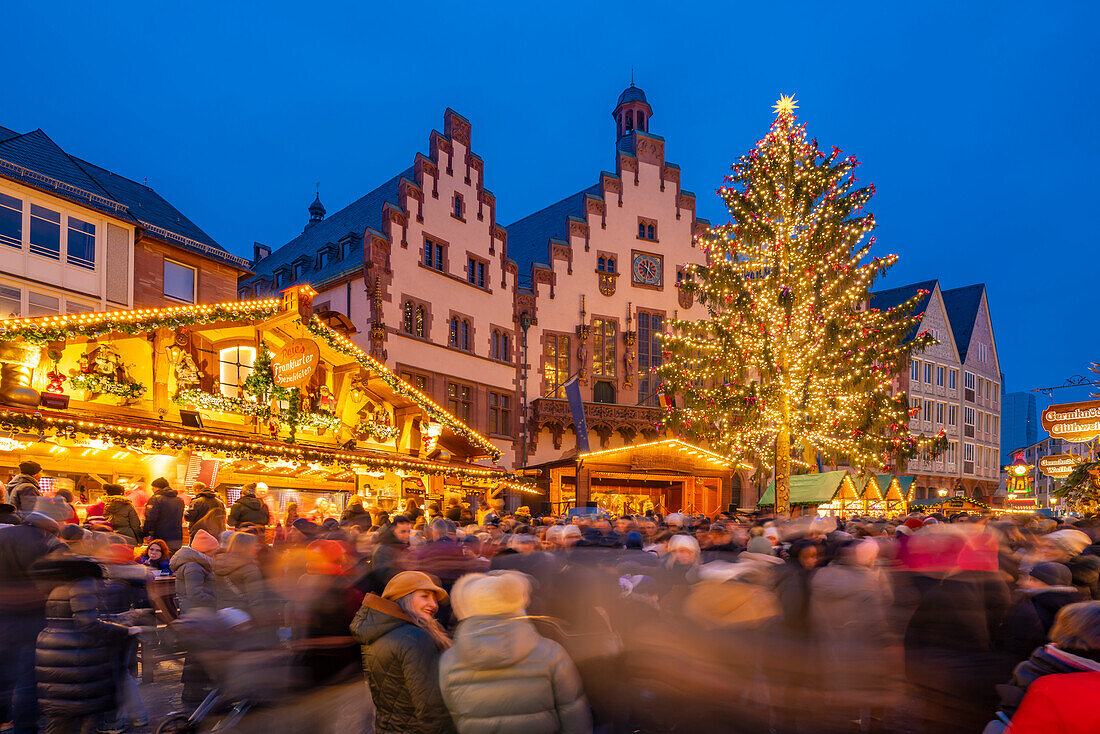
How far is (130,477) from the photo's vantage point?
15.8 metres

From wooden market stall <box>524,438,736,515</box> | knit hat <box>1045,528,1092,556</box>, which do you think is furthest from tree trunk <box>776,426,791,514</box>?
knit hat <box>1045,528,1092,556</box>

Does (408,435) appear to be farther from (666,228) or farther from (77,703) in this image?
(666,228)

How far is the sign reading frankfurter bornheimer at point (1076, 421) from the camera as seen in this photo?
14203 millimetres

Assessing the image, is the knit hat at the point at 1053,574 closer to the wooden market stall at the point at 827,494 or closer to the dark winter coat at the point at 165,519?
the dark winter coat at the point at 165,519

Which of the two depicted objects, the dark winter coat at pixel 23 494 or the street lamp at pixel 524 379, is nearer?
the dark winter coat at pixel 23 494

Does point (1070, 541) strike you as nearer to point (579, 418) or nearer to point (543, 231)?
point (579, 418)

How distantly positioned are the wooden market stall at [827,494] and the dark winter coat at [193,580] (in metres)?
15.5

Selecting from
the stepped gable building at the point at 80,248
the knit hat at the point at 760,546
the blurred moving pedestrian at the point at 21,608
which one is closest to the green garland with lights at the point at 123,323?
the stepped gable building at the point at 80,248

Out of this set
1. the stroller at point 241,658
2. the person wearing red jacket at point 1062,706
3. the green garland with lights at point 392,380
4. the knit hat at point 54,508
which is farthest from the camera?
the green garland with lights at point 392,380

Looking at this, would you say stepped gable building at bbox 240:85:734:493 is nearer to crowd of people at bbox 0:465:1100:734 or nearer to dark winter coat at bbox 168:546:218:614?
dark winter coat at bbox 168:546:218:614

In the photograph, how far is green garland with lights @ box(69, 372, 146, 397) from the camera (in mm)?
13867

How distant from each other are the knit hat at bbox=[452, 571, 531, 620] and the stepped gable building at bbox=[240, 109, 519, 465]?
72.3 feet

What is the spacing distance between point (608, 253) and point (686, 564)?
2665 centimetres

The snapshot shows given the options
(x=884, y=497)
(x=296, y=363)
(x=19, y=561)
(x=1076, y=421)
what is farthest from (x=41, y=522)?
(x=884, y=497)
